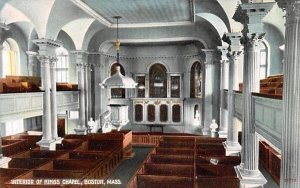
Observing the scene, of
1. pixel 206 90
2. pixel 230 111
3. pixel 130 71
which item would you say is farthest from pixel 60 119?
pixel 230 111

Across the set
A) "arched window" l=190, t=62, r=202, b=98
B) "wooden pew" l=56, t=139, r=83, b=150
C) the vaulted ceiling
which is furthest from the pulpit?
"arched window" l=190, t=62, r=202, b=98

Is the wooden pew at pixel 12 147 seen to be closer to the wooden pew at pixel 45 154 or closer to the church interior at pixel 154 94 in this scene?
the church interior at pixel 154 94

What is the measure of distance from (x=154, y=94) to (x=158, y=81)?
1.05 metres

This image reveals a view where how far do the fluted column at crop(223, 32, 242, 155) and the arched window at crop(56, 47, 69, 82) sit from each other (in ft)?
40.3

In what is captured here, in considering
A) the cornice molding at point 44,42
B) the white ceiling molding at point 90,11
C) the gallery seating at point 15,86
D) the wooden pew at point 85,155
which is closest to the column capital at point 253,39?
the wooden pew at point 85,155

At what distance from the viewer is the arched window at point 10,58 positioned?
1569 cm

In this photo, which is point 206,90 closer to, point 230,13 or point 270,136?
point 230,13

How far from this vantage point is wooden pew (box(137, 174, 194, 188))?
7859 mm

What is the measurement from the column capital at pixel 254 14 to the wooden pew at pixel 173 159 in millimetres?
5434

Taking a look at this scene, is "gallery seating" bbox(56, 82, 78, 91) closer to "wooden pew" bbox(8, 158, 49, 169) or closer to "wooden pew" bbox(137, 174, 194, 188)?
"wooden pew" bbox(8, 158, 49, 169)

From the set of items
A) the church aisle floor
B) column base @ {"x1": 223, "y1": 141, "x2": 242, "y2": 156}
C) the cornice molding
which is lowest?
the church aisle floor

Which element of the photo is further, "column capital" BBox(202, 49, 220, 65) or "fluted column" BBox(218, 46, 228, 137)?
"column capital" BBox(202, 49, 220, 65)

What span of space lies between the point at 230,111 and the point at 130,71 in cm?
1169

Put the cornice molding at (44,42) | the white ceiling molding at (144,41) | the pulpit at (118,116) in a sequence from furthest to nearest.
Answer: the white ceiling molding at (144,41), the pulpit at (118,116), the cornice molding at (44,42)
